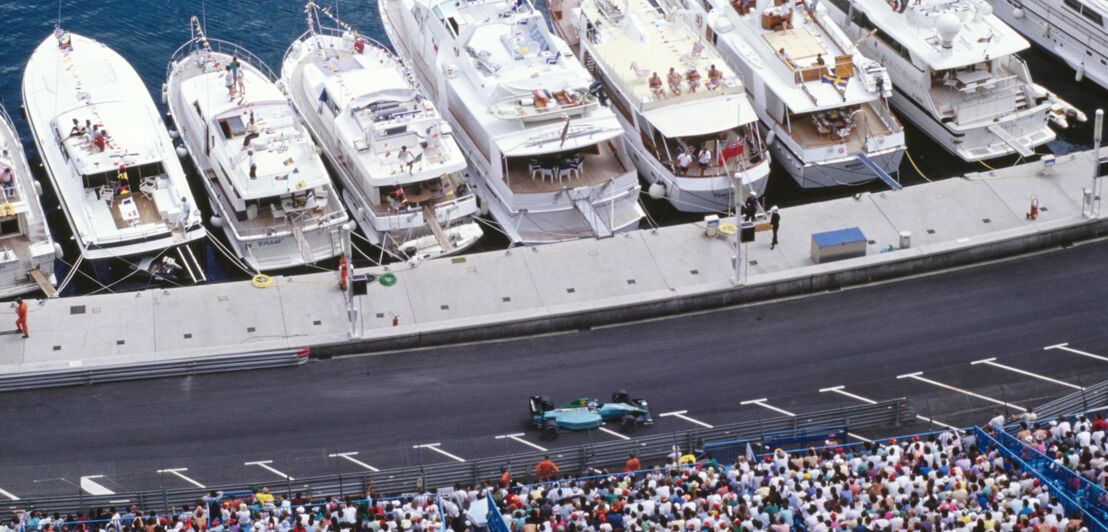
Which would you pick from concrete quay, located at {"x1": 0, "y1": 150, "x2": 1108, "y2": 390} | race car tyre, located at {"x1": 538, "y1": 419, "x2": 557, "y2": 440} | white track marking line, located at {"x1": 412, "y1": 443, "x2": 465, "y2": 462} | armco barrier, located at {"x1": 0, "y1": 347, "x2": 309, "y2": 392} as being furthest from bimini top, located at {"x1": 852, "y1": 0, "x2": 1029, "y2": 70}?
armco barrier, located at {"x1": 0, "y1": 347, "x2": 309, "y2": 392}

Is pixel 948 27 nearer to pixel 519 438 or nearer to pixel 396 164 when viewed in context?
pixel 396 164

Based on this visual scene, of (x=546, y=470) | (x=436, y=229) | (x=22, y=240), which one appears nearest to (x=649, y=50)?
(x=436, y=229)

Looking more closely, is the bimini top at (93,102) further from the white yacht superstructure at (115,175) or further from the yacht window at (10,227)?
the yacht window at (10,227)

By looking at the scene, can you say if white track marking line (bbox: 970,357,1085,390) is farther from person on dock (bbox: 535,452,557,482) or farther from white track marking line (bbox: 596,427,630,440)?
person on dock (bbox: 535,452,557,482)

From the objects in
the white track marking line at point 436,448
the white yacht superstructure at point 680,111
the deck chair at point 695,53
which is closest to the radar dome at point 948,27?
the white yacht superstructure at point 680,111

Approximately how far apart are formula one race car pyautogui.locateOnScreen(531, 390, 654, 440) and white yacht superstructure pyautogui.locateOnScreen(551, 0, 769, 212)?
38.5 ft

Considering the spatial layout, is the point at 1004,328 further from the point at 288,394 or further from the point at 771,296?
the point at 288,394

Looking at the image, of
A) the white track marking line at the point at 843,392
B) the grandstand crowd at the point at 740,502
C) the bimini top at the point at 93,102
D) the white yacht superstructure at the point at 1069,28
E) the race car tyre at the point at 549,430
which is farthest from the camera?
the white yacht superstructure at the point at 1069,28

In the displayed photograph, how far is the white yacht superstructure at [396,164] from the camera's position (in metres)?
54.4

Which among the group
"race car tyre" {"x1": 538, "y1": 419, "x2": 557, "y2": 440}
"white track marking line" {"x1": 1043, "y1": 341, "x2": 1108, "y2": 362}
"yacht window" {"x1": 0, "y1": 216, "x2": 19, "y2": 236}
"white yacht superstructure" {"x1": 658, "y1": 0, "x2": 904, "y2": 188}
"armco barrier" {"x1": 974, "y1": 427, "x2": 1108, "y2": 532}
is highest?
"white yacht superstructure" {"x1": 658, "y1": 0, "x2": 904, "y2": 188}

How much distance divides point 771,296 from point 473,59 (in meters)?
13.2

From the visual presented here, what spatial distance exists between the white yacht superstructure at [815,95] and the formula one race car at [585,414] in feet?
47.4

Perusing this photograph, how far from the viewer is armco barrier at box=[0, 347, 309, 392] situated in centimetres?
4697

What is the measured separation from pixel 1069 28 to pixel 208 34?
31.3 meters
